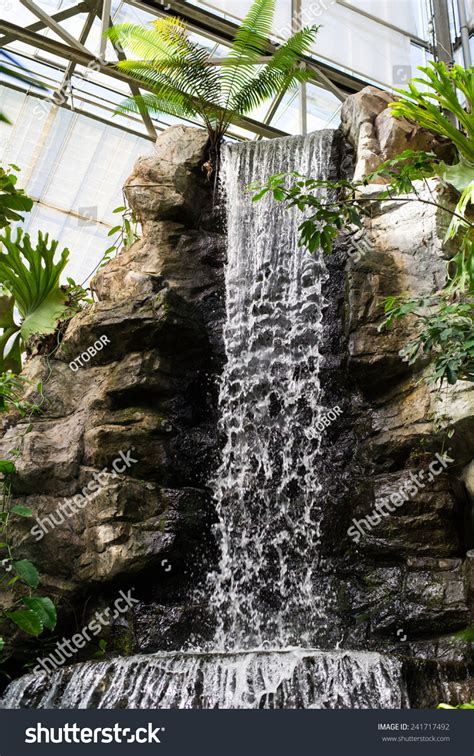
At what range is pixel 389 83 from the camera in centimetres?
1212

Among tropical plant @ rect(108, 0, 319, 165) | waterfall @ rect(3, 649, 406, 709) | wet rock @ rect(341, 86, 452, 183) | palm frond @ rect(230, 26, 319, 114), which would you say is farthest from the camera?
palm frond @ rect(230, 26, 319, 114)

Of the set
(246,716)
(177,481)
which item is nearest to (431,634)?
(177,481)

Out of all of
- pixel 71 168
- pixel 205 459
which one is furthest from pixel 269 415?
pixel 71 168

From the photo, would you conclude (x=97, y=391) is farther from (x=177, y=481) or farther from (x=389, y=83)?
(x=389, y=83)

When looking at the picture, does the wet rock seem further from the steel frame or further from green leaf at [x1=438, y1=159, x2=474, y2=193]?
the steel frame

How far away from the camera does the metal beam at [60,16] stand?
1042 centimetres

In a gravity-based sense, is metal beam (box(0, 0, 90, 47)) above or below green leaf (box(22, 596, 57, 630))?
above

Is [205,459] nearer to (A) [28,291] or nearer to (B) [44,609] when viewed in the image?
(B) [44,609]

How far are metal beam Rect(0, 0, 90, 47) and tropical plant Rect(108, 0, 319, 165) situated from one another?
5.65ft

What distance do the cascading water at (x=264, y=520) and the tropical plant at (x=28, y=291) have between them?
176 centimetres

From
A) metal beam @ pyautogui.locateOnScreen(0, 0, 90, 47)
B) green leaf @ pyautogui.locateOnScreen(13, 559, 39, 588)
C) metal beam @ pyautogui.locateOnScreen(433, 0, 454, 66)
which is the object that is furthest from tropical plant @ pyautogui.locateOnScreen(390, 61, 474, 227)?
metal beam @ pyautogui.locateOnScreen(0, 0, 90, 47)

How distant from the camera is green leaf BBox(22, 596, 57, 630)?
5.46 metres

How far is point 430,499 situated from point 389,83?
25.6ft

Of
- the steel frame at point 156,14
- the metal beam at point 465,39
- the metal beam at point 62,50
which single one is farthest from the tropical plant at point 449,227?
the metal beam at point 465,39
